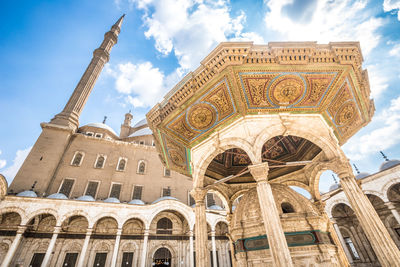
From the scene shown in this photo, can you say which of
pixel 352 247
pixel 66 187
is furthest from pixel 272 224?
pixel 352 247

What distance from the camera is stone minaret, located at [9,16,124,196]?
53.6 feet

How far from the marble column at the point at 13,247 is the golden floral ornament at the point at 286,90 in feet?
58.5

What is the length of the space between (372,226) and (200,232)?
→ 15.4 feet

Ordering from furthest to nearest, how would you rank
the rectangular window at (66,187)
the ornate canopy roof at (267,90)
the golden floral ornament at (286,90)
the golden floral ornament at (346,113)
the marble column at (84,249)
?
the rectangular window at (66,187) < the marble column at (84,249) < the golden floral ornament at (346,113) < the golden floral ornament at (286,90) < the ornate canopy roof at (267,90)

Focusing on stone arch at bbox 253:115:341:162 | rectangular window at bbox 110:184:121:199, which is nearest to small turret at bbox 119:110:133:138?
rectangular window at bbox 110:184:121:199

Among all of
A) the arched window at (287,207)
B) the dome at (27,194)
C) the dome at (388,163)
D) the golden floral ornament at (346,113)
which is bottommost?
the arched window at (287,207)

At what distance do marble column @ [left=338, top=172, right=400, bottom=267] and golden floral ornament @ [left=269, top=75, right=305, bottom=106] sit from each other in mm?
2862

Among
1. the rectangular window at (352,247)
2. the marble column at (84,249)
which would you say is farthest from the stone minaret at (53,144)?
the rectangular window at (352,247)

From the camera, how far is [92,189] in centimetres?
1828

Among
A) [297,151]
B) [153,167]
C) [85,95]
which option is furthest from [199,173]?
[85,95]

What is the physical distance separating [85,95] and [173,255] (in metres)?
20.7

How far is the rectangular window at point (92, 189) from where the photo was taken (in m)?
18.0

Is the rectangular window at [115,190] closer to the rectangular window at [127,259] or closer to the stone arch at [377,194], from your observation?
the rectangular window at [127,259]

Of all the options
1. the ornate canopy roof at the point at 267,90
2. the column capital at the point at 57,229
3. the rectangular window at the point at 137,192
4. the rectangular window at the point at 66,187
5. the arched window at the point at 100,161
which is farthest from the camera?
the arched window at the point at 100,161
